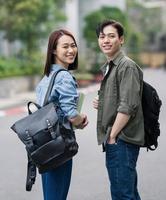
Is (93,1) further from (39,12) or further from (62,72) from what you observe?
(62,72)

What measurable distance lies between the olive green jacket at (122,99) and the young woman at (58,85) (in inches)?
6.5

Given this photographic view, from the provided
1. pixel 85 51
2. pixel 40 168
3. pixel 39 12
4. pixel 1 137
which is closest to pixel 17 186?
pixel 40 168

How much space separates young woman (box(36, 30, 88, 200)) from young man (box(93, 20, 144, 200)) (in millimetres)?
191

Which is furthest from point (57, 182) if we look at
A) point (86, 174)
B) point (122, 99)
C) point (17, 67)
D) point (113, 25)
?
point (17, 67)

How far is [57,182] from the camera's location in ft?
12.0

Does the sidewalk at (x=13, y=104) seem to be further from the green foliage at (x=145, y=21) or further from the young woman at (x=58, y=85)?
the green foliage at (x=145, y=21)

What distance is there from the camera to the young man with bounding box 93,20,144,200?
3570mm

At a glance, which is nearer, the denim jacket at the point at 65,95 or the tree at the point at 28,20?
the denim jacket at the point at 65,95

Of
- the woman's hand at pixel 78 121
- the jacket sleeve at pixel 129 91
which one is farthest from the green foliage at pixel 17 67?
the jacket sleeve at pixel 129 91

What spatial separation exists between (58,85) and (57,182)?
27.1 inches

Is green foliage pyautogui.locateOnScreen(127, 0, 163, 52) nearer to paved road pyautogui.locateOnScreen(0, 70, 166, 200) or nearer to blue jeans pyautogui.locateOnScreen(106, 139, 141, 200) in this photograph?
paved road pyautogui.locateOnScreen(0, 70, 166, 200)

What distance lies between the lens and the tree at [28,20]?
21.0 m

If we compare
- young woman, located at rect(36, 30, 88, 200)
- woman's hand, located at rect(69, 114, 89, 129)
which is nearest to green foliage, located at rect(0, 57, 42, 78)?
young woman, located at rect(36, 30, 88, 200)

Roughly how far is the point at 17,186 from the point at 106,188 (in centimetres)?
104
